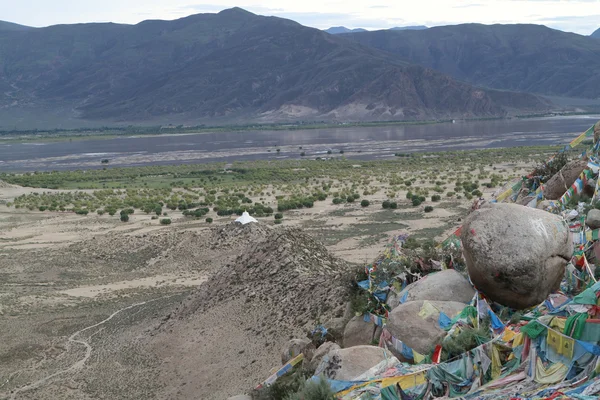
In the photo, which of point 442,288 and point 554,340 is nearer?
point 554,340

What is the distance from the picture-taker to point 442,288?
11438 mm

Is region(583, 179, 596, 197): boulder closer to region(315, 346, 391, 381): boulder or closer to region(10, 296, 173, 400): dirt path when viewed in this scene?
region(315, 346, 391, 381): boulder

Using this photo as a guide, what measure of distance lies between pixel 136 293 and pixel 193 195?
27.8 meters

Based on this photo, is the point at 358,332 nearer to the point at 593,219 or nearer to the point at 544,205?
the point at 593,219

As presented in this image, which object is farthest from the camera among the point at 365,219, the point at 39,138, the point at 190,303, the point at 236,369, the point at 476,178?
the point at 39,138

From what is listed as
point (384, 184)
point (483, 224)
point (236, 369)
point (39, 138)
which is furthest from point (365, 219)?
point (39, 138)

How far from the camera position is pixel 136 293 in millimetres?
23953

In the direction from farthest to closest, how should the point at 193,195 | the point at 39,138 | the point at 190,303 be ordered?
1. the point at 39,138
2. the point at 193,195
3. the point at 190,303

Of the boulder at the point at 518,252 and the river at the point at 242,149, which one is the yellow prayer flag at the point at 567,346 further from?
the river at the point at 242,149

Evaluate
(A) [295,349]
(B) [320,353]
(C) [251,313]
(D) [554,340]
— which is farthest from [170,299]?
(D) [554,340]

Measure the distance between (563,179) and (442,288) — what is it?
5398 millimetres

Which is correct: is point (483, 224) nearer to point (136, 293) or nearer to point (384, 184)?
point (136, 293)

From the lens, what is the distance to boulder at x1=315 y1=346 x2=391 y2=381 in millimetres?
9570

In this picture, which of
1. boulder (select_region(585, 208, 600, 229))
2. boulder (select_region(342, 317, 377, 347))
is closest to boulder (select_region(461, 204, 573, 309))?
boulder (select_region(585, 208, 600, 229))
